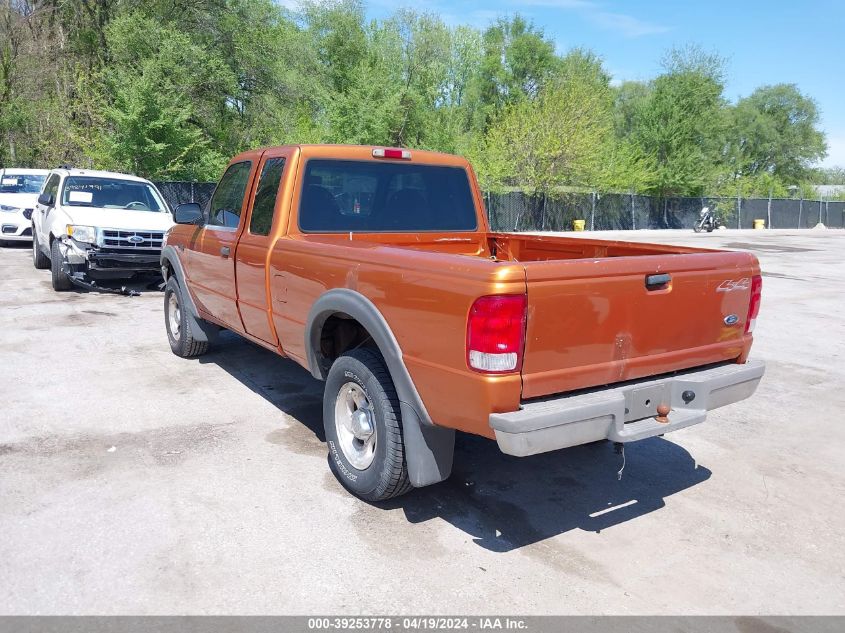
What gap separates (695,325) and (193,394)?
4.15m

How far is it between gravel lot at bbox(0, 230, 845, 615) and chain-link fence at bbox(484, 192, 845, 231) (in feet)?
84.8

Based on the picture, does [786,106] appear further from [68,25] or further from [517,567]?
[517,567]

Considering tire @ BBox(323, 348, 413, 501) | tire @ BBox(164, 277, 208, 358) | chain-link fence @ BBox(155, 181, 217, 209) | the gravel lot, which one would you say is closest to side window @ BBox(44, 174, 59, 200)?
tire @ BBox(164, 277, 208, 358)

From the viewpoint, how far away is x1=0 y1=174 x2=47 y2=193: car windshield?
55.8 ft

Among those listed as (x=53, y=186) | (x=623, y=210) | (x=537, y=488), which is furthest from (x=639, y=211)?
(x=537, y=488)

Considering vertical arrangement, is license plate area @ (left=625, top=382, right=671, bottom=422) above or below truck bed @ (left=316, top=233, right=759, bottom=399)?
below

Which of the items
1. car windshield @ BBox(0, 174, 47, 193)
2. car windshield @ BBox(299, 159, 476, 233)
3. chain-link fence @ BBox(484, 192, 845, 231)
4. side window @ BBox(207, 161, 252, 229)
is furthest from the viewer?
chain-link fence @ BBox(484, 192, 845, 231)

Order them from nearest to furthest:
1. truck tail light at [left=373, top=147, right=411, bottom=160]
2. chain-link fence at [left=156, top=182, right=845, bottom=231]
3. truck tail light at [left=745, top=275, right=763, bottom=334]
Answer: truck tail light at [left=745, top=275, right=763, bottom=334], truck tail light at [left=373, top=147, right=411, bottom=160], chain-link fence at [left=156, top=182, right=845, bottom=231]

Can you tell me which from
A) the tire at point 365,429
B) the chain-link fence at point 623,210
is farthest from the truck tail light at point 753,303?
the chain-link fence at point 623,210

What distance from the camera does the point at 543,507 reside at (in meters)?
3.96

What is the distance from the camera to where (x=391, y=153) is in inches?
200

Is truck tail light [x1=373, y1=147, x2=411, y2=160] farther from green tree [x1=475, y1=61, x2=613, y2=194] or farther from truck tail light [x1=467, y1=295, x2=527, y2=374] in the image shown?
green tree [x1=475, y1=61, x2=613, y2=194]

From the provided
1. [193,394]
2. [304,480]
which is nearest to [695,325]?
[304,480]
